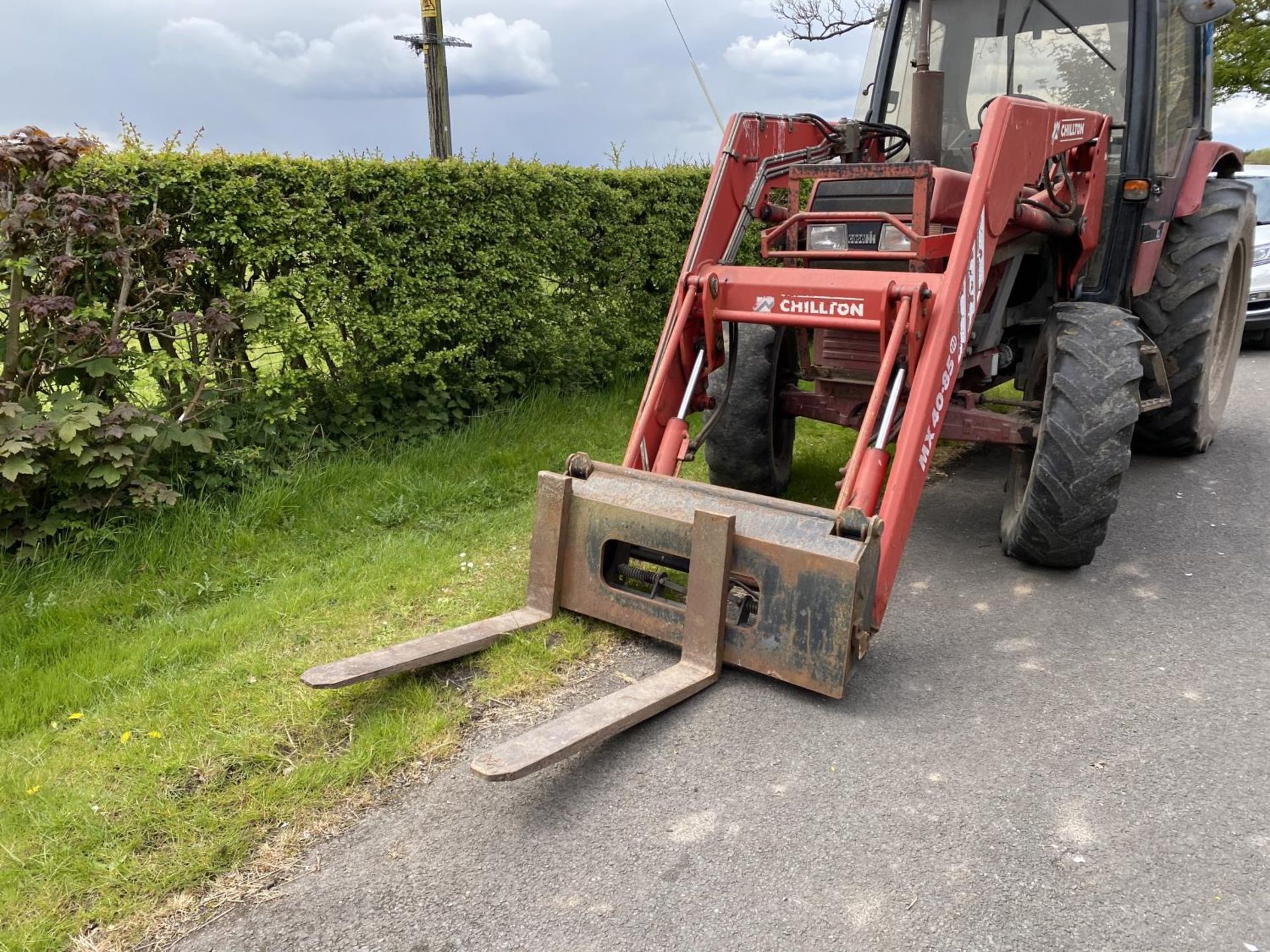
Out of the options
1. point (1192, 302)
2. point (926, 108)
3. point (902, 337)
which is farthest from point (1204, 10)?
point (902, 337)

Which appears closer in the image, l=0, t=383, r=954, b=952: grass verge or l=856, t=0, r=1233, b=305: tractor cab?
l=0, t=383, r=954, b=952: grass verge

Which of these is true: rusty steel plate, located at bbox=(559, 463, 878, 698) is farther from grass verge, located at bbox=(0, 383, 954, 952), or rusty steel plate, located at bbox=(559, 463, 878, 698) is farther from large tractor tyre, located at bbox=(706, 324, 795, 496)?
large tractor tyre, located at bbox=(706, 324, 795, 496)

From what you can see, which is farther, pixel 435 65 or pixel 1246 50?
pixel 1246 50

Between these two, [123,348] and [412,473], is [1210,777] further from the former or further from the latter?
[123,348]

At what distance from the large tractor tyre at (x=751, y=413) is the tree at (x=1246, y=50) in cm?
1793

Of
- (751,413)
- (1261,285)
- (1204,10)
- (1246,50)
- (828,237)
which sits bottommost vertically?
(751,413)

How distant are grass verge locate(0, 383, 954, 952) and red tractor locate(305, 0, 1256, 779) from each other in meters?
0.25

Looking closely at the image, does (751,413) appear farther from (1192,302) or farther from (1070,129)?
(1192,302)

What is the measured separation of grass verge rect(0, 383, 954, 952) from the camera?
271 cm

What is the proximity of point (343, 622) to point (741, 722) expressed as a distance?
175cm

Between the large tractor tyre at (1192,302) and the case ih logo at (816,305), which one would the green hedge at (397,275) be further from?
the large tractor tyre at (1192,302)

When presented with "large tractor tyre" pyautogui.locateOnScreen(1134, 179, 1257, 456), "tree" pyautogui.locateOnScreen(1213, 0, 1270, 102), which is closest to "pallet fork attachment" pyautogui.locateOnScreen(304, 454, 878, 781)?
"large tractor tyre" pyautogui.locateOnScreen(1134, 179, 1257, 456)

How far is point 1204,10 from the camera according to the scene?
4.55 m

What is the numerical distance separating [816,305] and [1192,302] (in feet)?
9.62
